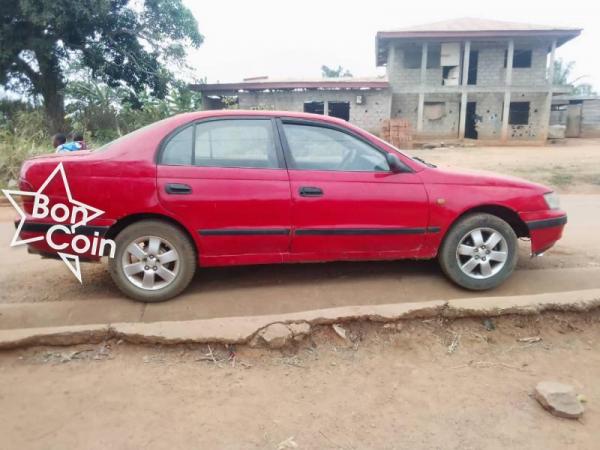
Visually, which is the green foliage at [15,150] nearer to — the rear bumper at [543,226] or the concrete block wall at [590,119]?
the rear bumper at [543,226]

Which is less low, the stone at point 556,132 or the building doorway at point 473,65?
the building doorway at point 473,65

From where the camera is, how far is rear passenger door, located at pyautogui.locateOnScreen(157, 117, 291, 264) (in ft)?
11.4

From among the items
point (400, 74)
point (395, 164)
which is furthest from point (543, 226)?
point (400, 74)

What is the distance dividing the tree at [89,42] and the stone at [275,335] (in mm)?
15211

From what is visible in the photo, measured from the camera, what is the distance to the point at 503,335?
3301mm

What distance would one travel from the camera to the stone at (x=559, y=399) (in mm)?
2416

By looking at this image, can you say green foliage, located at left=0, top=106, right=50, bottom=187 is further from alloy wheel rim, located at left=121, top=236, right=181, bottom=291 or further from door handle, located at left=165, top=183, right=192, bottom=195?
door handle, located at left=165, top=183, right=192, bottom=195

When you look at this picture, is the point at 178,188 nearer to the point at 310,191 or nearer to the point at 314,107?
the point at 310,191

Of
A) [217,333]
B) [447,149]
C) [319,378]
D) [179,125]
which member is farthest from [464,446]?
[447,149]

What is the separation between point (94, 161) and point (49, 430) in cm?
187

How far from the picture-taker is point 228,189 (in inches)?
138

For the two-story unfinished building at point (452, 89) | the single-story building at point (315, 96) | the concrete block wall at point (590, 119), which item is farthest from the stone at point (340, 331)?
the concrete block wall at point (590, 119)

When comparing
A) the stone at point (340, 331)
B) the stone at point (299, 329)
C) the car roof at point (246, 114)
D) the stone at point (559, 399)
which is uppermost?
the car roof at point (246, 114)

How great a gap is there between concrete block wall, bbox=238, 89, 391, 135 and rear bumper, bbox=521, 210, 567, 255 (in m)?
18.0
